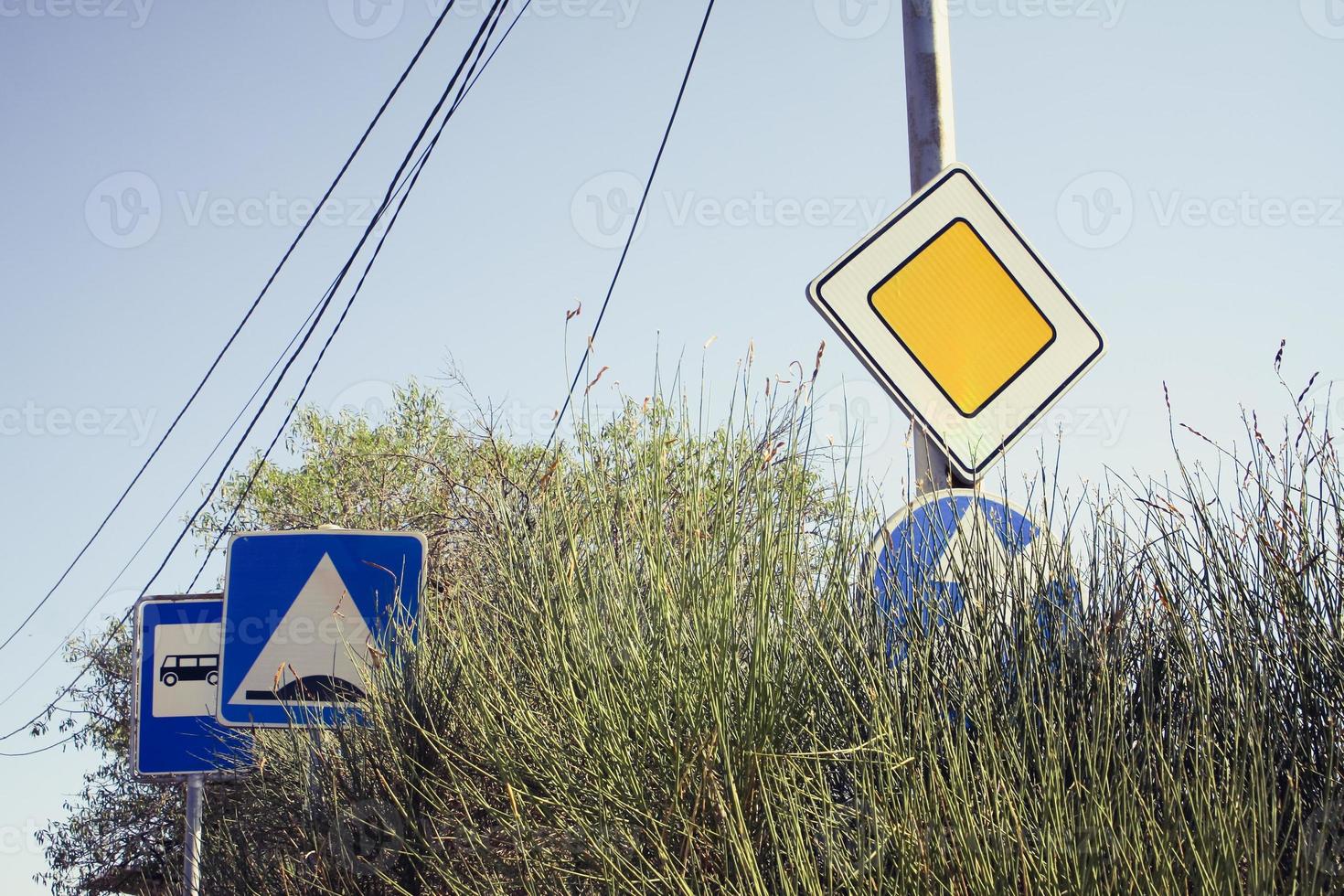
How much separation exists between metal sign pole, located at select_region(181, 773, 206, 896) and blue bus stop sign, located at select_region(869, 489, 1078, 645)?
497 centimetres

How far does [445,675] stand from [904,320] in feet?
12.3

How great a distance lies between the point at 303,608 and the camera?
5.98 metres

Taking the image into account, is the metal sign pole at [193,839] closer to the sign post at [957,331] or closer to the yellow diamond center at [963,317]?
the sign post at [957,331]

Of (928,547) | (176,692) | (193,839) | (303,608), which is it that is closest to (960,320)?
(928,547)

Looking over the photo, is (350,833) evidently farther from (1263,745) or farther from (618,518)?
(1263,745)

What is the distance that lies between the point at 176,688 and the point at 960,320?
6.23 metres

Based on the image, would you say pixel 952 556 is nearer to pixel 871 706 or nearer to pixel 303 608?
pixel 871 706

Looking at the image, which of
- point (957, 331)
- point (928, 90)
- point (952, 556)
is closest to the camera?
point (957, 331)

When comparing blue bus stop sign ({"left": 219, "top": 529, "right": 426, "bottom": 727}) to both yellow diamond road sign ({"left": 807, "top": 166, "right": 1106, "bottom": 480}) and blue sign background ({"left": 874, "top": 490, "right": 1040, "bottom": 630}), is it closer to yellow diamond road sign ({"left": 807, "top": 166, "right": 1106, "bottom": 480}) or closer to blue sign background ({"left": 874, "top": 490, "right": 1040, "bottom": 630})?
blue sign background ({"left": 874, "top": 490, "right": 1040, "bottom": 630})

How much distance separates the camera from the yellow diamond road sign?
3146 millimetres

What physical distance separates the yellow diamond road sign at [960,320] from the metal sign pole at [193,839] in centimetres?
558

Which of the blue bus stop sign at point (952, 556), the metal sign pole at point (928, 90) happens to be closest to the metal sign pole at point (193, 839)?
the blue bus stop sign at point (952, 556)

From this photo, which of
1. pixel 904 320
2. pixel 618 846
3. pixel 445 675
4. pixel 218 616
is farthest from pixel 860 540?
pixel 218 616

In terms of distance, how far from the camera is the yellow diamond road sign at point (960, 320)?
3146 millimetres
